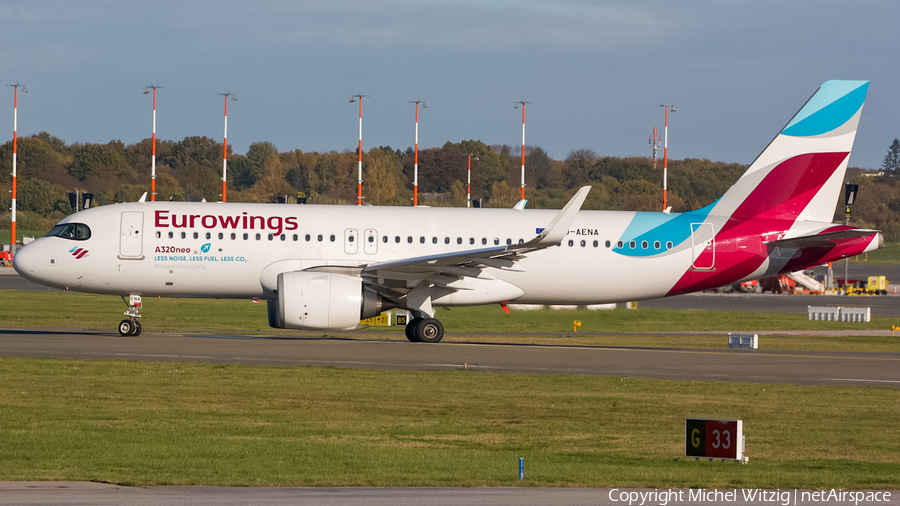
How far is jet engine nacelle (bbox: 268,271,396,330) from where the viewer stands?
30.0m

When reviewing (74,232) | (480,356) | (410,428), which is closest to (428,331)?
(480,356)

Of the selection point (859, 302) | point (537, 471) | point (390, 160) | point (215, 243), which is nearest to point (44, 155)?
point (390, 160)

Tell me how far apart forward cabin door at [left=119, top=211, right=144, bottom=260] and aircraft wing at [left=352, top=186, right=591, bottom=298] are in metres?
6.75

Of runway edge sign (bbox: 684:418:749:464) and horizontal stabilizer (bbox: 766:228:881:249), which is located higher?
horizontal stabilizer (bbox: 766:228:881:249)

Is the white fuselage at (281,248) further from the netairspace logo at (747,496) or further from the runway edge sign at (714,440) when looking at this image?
the netairspace logo at (747,496)

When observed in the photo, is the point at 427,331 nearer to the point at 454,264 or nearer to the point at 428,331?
the point at 428,331

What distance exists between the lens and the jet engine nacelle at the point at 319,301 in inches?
Result: 1180

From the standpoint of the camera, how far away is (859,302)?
6981cm

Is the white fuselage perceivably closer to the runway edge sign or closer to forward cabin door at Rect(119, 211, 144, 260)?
forward cabin door at Rect(119, 211, 144, 260)

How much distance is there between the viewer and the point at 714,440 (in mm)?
14062

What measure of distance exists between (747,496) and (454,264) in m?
19.3

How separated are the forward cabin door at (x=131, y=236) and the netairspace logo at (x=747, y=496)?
74.3 feet

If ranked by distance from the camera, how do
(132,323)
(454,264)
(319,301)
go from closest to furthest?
(319,301), (454,264), (132,323)

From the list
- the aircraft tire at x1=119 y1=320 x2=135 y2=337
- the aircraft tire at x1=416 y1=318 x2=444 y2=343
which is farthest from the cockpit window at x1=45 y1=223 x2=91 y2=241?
the aircraft tire at x1=416 y1=318 x2=444 y2=343
